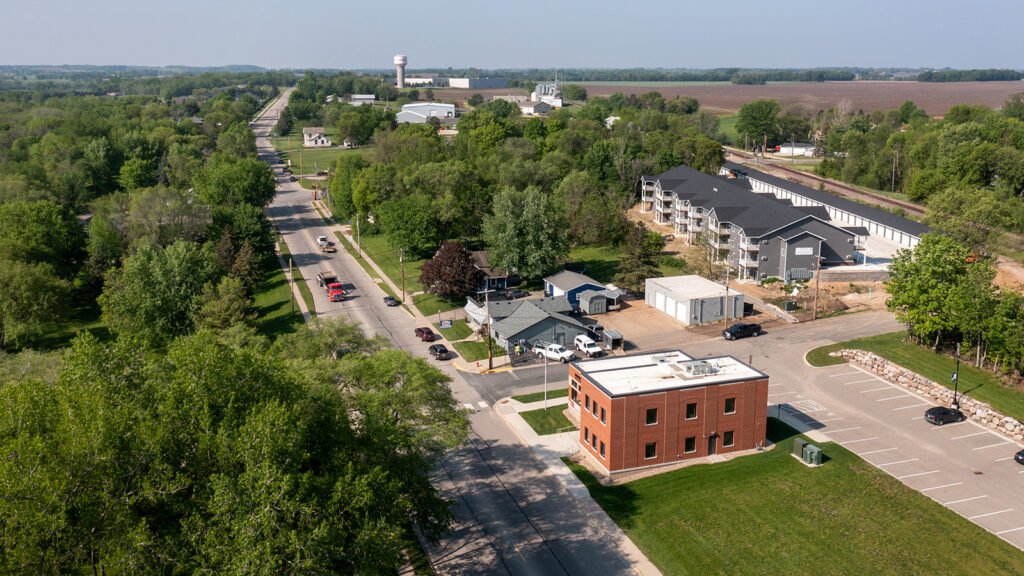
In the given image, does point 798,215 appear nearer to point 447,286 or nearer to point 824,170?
point 447,286

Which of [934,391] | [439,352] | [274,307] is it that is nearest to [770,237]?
[934,391]

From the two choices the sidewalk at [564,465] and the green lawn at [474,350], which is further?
the green lawn at [474,350]

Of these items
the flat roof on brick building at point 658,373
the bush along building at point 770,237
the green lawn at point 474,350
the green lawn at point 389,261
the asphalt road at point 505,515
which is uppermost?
the bush along building at point 770,237

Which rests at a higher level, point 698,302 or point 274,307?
point 698,302

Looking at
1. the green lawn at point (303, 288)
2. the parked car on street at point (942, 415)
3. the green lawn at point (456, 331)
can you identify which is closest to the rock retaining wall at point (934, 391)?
the parked car on street at point (942, 415)

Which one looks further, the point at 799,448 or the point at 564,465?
the point at 799,448

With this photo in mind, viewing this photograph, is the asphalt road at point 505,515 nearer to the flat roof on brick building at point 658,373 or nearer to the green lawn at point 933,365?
the flat roof on brick building at point 658,373

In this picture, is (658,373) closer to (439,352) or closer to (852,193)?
(439,352)
